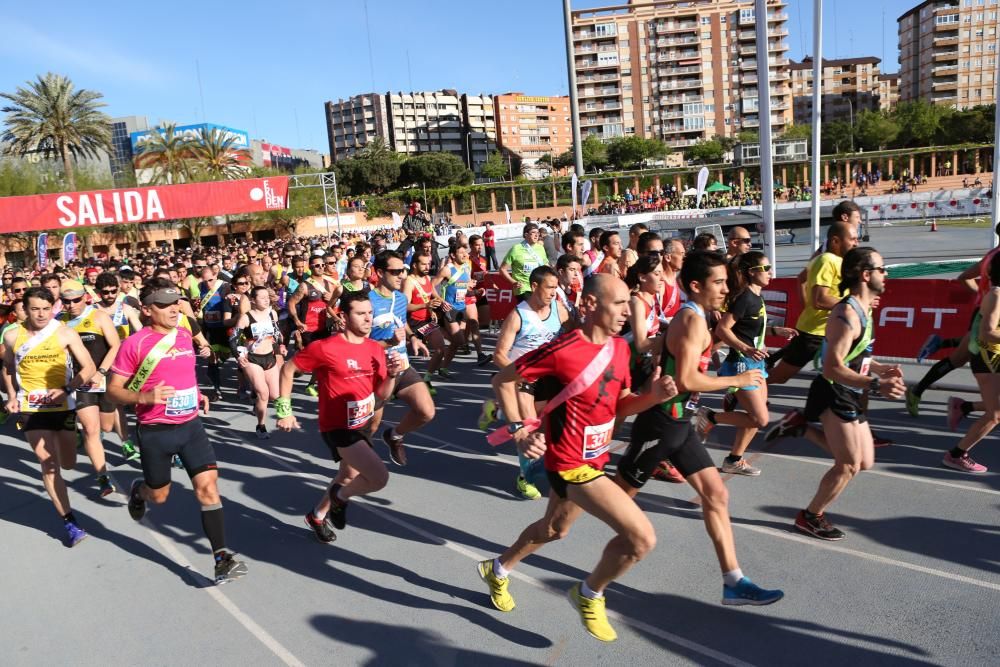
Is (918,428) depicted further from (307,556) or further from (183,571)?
(183,571)

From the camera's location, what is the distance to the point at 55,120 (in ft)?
157

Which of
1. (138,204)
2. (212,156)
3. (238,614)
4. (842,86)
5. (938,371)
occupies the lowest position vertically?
(238,614)

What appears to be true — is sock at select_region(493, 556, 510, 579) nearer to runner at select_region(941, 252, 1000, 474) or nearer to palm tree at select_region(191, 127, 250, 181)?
runner at select_region(941, 252, 1000, 474)

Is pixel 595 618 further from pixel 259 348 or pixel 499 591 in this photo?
pixel 259 348

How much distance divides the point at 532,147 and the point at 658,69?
38.7 meters

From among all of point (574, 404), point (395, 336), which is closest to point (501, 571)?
point (574, 404)

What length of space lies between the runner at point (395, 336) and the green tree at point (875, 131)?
86.1 metres

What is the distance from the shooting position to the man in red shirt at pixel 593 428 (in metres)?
3.51

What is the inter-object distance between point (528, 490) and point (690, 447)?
2.14 metres

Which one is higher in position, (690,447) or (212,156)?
(212,156)

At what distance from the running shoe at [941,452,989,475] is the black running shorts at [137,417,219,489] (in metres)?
5.70

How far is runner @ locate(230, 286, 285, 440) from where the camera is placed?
8148 mm

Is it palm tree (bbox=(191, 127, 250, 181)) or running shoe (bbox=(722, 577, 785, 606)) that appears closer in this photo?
running shoe (bbox=(722, 577, 785, 606))

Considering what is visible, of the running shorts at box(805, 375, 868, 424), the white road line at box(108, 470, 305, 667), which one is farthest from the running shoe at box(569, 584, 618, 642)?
the running shorts at box(805, 375, 868, 424)
